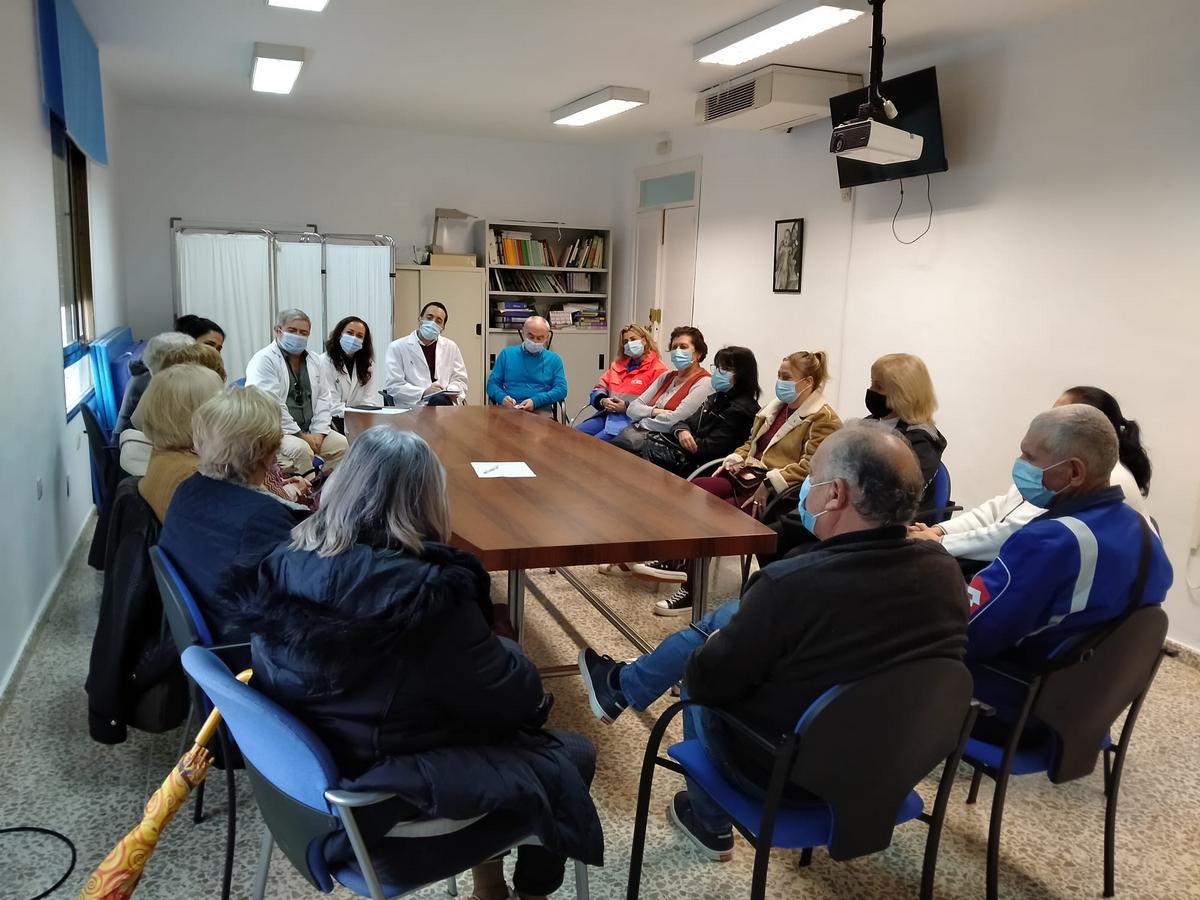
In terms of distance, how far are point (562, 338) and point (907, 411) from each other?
532cm

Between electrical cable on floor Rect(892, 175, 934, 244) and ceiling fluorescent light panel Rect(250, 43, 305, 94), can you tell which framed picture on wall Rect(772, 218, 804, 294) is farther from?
ceiling fluorescent light panel Rect(250, 43, 305, 94)

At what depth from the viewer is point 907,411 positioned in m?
3.33

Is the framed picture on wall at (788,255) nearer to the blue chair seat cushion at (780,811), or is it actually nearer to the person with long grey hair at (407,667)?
the blue chair seat cushion at (780,811)

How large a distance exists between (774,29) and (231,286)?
488 centimetres

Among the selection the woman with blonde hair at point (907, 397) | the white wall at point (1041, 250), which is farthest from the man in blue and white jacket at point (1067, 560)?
the white wall at point (1041, 250)

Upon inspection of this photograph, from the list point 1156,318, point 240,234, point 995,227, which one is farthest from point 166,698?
point 240,234

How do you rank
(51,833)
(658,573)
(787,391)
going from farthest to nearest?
(787,391) < (658,573) < (51,833)

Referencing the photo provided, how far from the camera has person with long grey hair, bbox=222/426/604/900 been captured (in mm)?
1409

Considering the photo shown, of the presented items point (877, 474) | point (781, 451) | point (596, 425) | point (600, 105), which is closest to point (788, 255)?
point (600, 105)

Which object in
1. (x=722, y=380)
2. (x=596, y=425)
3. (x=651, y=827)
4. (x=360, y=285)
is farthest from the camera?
(x=360, y=285)

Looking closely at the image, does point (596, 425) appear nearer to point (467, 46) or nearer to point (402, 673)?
point (467, 46)

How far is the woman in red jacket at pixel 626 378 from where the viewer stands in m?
5.68

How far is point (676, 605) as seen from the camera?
3.92 m

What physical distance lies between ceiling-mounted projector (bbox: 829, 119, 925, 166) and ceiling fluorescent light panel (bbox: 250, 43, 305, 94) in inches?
127
